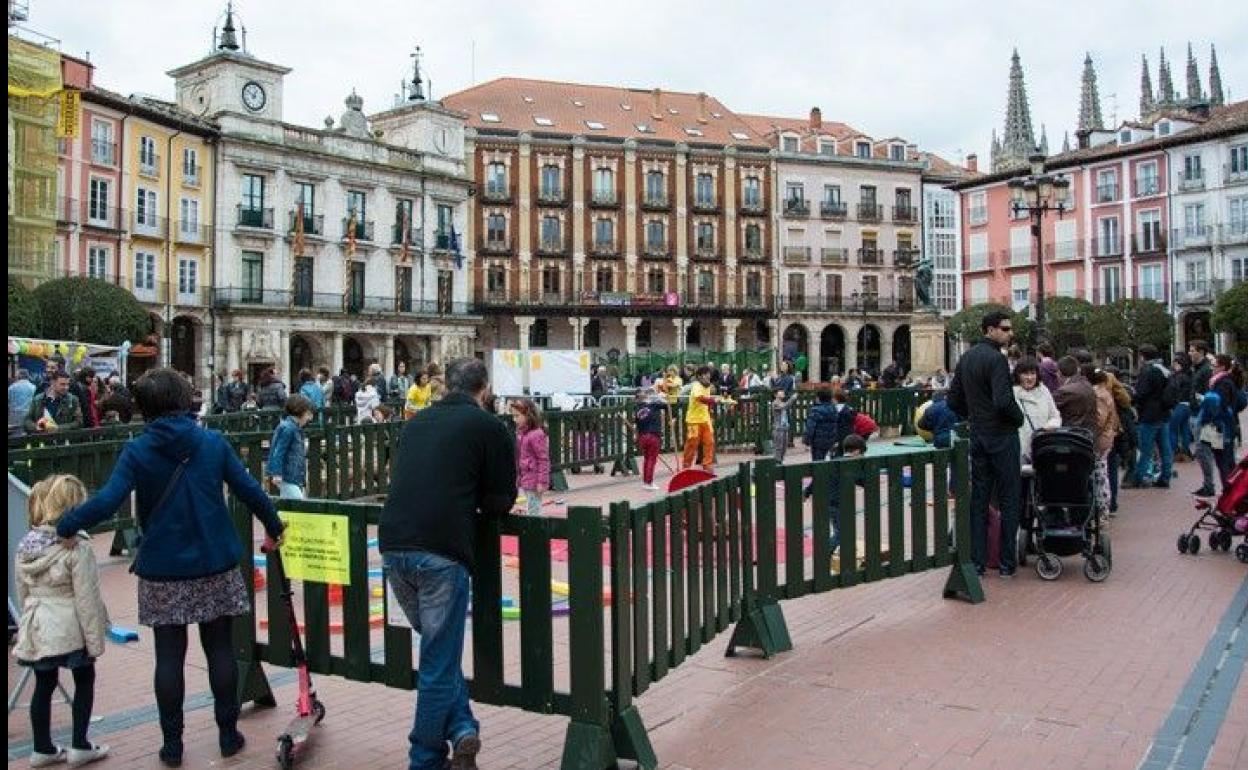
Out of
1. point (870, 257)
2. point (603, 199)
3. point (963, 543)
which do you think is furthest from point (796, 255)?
point (963, 543)

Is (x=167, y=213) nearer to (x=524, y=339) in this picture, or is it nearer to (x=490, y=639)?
(x=524, y=339)

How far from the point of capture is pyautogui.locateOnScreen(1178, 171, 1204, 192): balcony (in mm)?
54656

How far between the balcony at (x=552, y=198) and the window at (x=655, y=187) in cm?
560

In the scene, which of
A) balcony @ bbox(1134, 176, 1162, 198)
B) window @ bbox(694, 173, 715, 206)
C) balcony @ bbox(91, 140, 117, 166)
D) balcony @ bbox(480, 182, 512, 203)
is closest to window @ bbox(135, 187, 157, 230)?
balcony @ bbox(91, 140, 117, 166)

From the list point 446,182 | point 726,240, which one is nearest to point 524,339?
point 446,182

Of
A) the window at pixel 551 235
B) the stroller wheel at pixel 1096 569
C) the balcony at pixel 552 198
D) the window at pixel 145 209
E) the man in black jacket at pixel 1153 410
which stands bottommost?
the stroller wheel at pixel 1096 569

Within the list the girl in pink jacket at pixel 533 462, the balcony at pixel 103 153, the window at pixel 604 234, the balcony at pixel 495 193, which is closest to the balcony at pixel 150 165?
the balcony at pixel 103 153

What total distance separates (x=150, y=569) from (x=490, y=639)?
1.60 m

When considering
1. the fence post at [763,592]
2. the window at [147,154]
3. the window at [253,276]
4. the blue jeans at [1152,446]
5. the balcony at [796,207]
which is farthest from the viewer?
the balcony at [796,207]

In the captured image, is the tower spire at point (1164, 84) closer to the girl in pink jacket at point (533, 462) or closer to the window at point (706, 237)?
the window at point (706, 237)

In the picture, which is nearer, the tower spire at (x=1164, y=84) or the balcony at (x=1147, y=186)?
the balcony at (x=1147, y=186)

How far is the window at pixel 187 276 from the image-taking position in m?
49.1

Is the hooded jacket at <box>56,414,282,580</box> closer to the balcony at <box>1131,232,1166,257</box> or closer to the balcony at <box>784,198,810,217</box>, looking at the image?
the balcony at <box>1131,232,1166,257</box>

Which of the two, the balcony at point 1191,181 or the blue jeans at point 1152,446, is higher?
the balcony at point 1191,181
